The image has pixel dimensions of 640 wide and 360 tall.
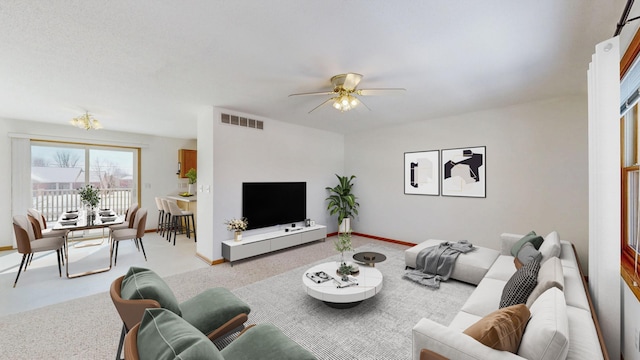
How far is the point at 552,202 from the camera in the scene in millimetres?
3900

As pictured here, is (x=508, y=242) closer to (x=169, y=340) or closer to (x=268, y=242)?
(x=268, y=242)

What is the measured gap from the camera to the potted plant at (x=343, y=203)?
246 inches

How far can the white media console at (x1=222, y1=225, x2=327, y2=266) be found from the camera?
419cm

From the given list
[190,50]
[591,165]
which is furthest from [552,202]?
[190,50]

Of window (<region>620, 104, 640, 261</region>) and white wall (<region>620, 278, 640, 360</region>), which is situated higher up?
window (<region>620, 104, 640, 261</region>)

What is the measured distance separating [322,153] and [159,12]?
15.2 ft

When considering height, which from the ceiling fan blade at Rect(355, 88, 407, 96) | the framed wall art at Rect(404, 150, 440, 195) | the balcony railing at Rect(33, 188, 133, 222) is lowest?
the balcony railing at Rect(33, 188, 133, 222)

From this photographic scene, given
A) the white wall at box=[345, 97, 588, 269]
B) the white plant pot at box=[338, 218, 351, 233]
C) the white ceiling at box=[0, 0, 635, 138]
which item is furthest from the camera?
the white plant pot at box=[338, 218, 351, 233]

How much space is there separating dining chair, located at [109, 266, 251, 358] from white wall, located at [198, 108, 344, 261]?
2368 mm

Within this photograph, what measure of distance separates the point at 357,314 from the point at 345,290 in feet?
0.96

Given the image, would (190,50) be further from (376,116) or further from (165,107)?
(376,116)

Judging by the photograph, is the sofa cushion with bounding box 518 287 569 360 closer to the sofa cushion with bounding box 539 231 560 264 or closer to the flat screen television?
the sofa cushion with bounding box 539 231 560 264

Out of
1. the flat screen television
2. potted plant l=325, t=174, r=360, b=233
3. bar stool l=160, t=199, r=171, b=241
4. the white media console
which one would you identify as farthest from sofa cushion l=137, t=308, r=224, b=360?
bar stool l=160, t=199, r=171, b=241

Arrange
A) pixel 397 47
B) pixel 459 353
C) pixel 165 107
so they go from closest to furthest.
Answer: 1. pixel 459 353
2. pixel 397 47
3. pixel 165 107
